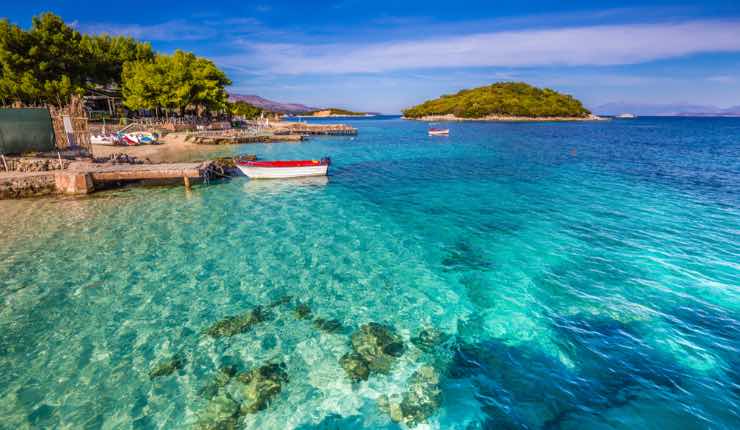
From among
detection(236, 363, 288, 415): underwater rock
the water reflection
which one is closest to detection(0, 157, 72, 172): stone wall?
the water reflection

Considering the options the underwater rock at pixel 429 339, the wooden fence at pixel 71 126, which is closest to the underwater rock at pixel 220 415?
the underwater rock at pixel 429 339

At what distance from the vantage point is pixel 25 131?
25.1 meters

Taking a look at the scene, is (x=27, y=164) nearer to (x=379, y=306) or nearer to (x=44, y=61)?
(x=379, y=306)

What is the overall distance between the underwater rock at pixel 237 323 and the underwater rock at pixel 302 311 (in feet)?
2.74

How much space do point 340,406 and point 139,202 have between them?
2067 cm

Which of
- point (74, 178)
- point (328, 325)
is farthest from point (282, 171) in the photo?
point (328, 325)

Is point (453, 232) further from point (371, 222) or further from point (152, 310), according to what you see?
point (152, 310)

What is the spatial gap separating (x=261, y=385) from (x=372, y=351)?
2626 mm

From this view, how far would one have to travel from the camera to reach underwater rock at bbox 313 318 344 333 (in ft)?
29.9

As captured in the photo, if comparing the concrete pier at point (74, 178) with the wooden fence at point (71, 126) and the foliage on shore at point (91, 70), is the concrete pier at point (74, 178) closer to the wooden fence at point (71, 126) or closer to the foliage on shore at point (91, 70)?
the wooden fence at point (71, 126)

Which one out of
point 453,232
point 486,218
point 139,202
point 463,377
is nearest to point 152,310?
point 463,377

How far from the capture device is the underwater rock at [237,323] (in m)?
8.88

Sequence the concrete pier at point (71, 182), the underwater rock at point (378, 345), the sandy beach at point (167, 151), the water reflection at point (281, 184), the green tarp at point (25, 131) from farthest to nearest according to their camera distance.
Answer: the sandy beach at point (167, 151) → the water reflection at point (281, 184) → the green tarp at point (25, 131) → the concrete pier at point (71, 182) → the underwater rock at point (378, 345)

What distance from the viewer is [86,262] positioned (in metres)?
12.9
